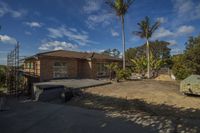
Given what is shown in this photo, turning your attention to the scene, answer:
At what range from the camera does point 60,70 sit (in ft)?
62.4

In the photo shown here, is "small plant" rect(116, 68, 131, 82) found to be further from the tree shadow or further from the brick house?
the tree shadow

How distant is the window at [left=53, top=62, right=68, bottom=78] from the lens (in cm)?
1853

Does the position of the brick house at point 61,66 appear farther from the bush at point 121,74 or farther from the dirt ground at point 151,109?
the dirt ground at point 151,109

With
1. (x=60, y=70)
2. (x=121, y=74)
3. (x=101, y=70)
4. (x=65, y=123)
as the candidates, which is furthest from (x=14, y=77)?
(x=65, y=123)

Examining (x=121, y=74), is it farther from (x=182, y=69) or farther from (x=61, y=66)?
(x=61, y=66)

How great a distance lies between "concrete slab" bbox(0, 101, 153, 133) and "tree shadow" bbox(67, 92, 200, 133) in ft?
1.97

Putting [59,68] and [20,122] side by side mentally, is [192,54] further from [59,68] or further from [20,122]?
[20,122]

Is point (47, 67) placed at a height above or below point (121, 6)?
below

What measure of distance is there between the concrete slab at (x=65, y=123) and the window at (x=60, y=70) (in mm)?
10923

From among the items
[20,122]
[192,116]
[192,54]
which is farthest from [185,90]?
[20,122]

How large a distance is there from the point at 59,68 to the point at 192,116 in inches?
585

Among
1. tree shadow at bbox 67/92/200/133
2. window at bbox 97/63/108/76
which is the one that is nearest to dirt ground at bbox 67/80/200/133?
tree shadow at bbox 67/92/200/133

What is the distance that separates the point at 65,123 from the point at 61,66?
1337 cm

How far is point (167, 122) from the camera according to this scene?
617cm
